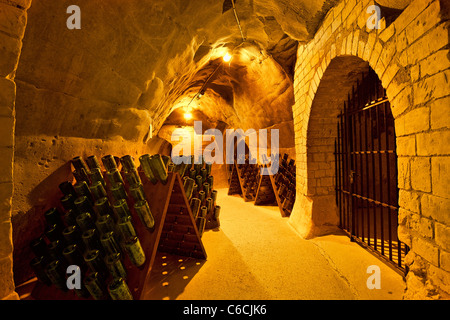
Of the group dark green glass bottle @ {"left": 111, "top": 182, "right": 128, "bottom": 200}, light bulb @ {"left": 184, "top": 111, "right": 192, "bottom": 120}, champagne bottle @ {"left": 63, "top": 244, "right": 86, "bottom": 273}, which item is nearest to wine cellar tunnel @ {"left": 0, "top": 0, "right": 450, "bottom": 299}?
dark green glass bottle @ {"left": 111, "top": 182, "right": 128, "bottom": 200}

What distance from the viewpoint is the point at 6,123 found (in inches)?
46.3

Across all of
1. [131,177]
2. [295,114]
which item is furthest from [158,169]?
[295,114]

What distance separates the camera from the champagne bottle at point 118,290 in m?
1.54

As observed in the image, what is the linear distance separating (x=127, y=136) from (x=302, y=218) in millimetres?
3188

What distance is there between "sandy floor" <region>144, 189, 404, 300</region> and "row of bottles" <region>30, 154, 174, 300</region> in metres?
0.50

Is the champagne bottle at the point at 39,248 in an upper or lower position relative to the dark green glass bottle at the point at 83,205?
lower

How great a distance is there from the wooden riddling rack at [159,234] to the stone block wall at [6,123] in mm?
783

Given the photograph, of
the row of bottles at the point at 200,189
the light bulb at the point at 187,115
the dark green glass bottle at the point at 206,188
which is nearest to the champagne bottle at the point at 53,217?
the row of bottles at the point at 200,189

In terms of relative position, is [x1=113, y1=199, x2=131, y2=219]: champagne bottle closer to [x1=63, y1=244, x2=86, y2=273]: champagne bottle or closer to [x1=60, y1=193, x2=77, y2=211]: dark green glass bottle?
[x1=63, y1=244, x2=86, y2=273]: champagne bottle

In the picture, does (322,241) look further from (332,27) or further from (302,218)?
(332,27)

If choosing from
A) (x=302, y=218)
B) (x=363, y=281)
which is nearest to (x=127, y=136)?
(x=302, y=218)

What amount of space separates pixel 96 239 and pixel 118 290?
1.56ft

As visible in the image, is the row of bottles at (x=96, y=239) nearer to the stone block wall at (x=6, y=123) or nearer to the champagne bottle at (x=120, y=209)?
the champagne bottle at (x=120, y=209)

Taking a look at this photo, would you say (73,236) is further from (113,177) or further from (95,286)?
(113,177)
